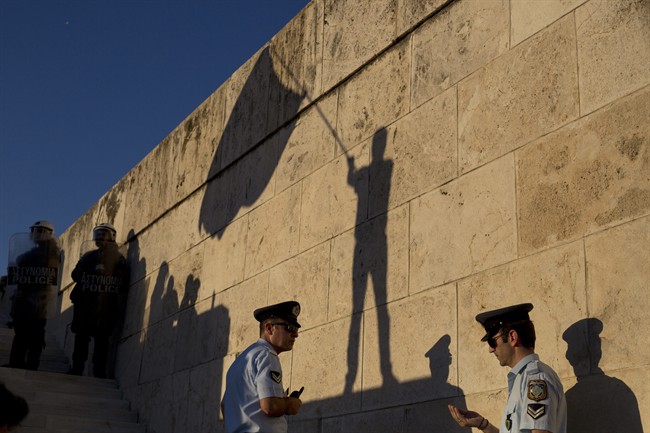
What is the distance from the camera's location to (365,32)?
22.4 ft

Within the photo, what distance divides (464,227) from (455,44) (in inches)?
50.5

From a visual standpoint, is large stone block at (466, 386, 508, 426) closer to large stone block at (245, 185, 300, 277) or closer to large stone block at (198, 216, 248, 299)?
large stone block at (245, 185, 300, 277)

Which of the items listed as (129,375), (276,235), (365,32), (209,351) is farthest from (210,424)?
(365,32)

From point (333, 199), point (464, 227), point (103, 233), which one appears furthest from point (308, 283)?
point (103, 233)

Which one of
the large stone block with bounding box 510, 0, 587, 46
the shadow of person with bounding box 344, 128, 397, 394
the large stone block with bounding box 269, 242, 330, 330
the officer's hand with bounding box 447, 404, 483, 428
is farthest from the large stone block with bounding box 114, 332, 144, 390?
the large stone block with bounding box 510, 0, 587, 46

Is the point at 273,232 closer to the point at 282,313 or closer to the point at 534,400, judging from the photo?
the point at 282,313

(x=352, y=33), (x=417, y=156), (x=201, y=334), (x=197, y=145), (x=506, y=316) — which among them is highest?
(x=197, y=145)

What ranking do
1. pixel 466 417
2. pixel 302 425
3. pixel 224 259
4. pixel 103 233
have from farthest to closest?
pixel 103 233 → pixel 224 259 → pixel 302 425 → pixel 466 417

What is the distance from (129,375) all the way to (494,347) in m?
6.38

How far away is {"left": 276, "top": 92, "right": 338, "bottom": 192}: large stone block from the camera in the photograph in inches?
278

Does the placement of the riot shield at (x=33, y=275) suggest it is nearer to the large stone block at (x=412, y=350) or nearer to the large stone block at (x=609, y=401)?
the large stone block at (x=412, y=350)

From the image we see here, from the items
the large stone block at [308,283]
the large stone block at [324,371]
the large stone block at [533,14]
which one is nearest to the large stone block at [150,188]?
the large stone block at [308,283]

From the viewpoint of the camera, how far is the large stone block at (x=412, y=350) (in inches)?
206

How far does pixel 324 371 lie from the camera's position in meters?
6.35
